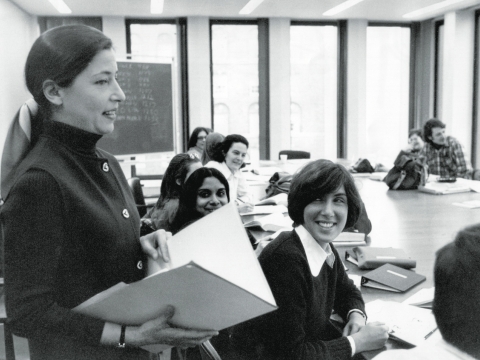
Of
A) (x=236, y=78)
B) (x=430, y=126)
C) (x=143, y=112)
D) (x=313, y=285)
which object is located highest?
(x=236, y=78)

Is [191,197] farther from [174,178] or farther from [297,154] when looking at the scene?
[297,154]

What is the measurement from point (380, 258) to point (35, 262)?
154 centimetres

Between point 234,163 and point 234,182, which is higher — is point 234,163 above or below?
above

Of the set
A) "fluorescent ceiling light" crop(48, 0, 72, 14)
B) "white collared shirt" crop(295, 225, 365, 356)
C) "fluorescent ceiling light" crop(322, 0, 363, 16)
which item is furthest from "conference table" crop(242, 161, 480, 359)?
"fluorescent ceiling light" crop(48, 0, 72, 14)

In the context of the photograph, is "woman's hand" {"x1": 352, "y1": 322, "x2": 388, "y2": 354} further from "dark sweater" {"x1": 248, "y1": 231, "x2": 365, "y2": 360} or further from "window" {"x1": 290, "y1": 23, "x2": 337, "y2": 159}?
"window" {"x1": 290, "y1": 23, "x2": 337, "y2": 159}

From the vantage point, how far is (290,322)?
134 cm

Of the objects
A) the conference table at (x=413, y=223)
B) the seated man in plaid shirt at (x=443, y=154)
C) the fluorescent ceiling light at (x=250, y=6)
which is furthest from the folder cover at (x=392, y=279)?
the fluorescent ceiling light at (x=250, y=6)

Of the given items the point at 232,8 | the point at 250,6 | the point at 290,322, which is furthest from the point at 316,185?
the point at 232,8

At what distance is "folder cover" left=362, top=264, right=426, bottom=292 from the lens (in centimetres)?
182

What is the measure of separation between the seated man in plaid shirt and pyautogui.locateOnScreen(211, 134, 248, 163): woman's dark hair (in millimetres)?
2425

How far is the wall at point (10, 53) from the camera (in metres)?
6.46

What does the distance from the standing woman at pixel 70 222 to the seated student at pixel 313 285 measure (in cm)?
42

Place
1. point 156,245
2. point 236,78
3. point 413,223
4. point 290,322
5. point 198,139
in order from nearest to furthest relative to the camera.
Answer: point 156,245 < point 290,322 < point 413,223 < point 198,139 < point 236,78

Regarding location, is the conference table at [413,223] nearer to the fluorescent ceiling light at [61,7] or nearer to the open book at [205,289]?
the open book at [205,289]
